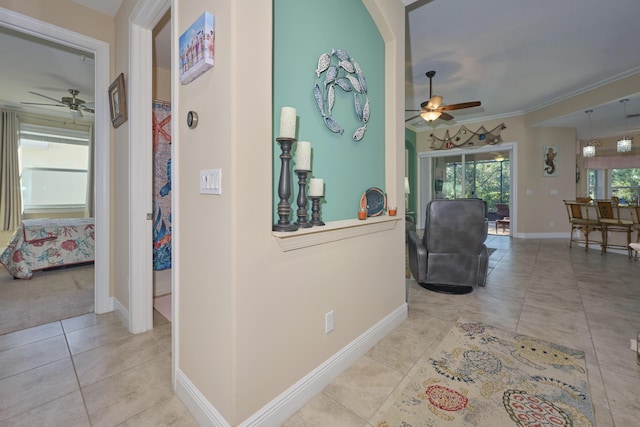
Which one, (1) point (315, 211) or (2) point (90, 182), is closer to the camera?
(1) point (315, 211)

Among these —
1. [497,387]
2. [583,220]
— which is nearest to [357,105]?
[497,387]

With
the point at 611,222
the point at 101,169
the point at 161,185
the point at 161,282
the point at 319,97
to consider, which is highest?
the point at 319,97

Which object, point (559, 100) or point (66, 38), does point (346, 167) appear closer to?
point (66, 38)

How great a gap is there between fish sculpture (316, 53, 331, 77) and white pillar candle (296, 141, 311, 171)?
0.50 metres

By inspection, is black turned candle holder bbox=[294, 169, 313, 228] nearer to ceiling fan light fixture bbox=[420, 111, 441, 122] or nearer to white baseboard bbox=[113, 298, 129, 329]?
white baseboard bbox=[113, 298, 129, 329]

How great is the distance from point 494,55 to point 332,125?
371 centimetres

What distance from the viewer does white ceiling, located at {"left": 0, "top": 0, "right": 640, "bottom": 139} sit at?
2.96m

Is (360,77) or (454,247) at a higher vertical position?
(360,77)

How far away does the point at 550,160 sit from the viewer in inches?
254

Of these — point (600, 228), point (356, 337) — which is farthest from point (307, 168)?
point (600, 228)

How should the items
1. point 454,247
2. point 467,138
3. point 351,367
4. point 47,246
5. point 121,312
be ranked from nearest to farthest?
point 351,367 < point 121,312 < point 454,247 < point 47,246 < point 467,138

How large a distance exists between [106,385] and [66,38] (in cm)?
253

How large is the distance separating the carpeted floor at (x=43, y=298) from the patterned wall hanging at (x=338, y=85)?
8.73 feet

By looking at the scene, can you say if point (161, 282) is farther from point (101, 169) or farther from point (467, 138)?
point (467, 138)
